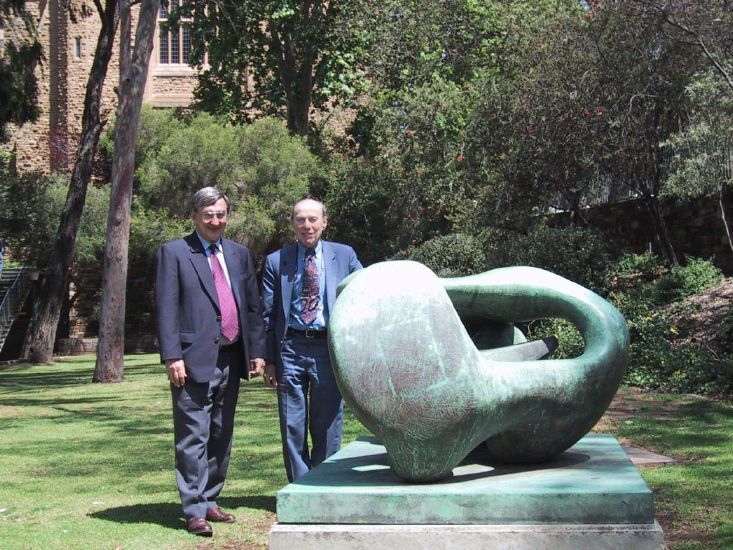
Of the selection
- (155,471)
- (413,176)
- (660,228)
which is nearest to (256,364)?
(155,471)

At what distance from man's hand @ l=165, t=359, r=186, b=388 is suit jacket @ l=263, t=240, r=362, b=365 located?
0.58 metres

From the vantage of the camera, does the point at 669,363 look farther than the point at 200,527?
Yes

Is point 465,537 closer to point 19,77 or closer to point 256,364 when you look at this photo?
point 256,364

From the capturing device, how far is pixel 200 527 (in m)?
5.44

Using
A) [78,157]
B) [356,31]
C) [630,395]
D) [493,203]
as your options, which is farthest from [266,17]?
[630,395]

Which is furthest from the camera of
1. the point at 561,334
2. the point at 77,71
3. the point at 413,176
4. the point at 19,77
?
the point at 77,71

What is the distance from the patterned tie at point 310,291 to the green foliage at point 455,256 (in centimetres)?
1344

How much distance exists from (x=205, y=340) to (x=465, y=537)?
215cm

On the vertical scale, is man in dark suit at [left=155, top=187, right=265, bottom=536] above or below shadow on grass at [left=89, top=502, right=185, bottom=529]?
above

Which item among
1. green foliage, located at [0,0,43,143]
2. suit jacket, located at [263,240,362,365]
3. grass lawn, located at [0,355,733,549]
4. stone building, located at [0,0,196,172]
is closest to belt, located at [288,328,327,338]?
suit jacket, located at [263,240,362,365]

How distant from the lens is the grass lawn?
5.62 meters

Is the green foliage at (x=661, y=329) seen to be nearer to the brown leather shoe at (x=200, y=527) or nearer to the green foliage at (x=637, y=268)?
the green foliage at (x=637, y=268)

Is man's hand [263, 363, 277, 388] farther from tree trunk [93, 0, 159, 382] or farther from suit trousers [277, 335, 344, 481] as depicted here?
tree trunk [93, 0, 159, 382]

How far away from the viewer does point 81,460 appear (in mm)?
8531
